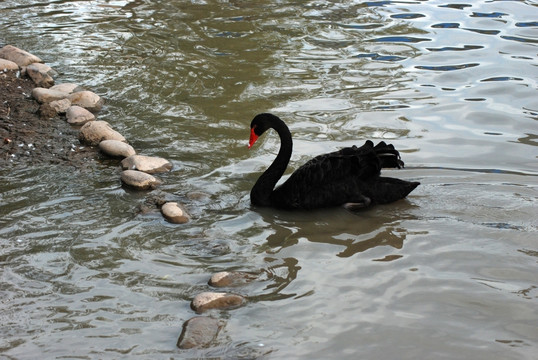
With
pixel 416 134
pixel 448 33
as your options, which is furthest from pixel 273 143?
pixel 448 33

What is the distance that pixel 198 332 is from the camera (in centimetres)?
391

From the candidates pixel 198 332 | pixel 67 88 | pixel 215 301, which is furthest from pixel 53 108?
pixel 198 332

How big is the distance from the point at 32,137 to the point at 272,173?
231 cm

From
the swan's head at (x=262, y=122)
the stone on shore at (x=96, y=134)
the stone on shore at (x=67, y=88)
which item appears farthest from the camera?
the stone on shore at (x=67, y=88)

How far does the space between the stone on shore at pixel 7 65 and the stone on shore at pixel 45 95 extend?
2.77 feet

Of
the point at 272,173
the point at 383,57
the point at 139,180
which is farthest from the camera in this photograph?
the point at 383,57

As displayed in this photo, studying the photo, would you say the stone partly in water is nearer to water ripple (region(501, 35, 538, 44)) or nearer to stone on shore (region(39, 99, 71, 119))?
stone on shore (region(39, 99, 71, 119))

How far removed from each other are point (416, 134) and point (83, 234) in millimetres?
3169

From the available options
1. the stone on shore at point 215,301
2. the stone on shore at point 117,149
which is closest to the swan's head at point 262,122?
the stone on shore at point 117,149

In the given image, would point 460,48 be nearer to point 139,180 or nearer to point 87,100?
point 87,100

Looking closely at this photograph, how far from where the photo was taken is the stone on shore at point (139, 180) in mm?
5867

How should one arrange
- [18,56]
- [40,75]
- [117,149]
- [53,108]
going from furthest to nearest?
[18,56], [40,75], [53,108], [117,149]

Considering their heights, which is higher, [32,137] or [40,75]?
[40,75]

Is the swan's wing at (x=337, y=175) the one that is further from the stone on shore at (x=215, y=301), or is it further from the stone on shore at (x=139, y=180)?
the stone on shore at (x=215, y=301)
